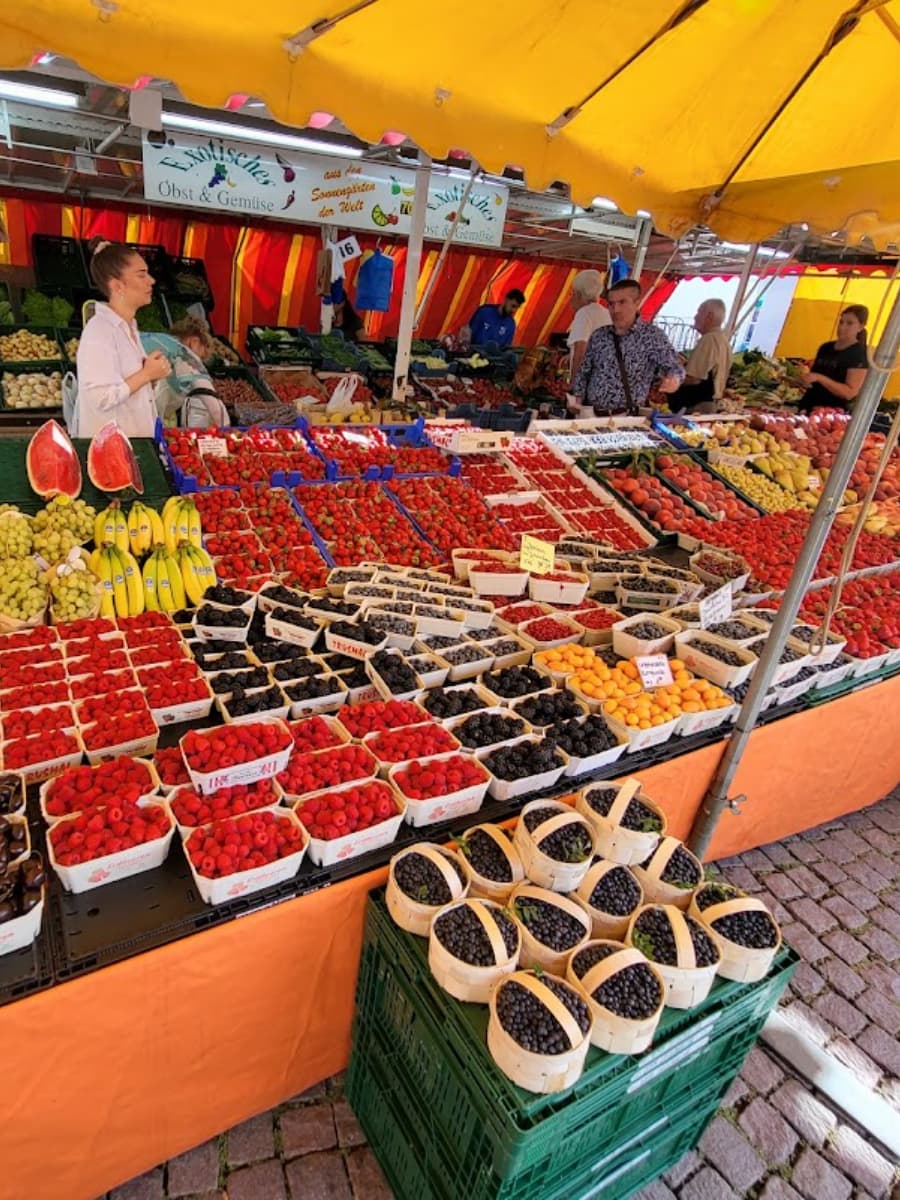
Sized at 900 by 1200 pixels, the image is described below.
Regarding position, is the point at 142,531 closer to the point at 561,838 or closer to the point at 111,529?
the point at 111,529

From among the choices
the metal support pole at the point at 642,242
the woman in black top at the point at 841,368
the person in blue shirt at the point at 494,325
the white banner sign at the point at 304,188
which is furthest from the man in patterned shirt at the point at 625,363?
→ the person in blue shirt at the point at 494,325

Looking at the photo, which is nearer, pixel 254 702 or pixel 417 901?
pixel 417 901

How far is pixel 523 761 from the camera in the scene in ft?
7.91

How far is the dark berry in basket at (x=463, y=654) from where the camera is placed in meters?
2.88

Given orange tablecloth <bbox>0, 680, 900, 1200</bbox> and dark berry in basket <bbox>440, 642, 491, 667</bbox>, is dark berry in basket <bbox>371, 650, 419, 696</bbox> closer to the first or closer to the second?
dark berry in basket <bbox>440, 642, 491, 667</bbox>

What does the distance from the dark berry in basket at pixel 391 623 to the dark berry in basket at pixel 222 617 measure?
500 mm

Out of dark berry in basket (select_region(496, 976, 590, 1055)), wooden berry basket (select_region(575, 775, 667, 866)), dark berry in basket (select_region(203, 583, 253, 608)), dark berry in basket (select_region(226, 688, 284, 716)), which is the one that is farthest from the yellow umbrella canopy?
dark berry in basket (select_region(496, 976, 590, 1055))

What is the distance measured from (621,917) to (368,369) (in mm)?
6949

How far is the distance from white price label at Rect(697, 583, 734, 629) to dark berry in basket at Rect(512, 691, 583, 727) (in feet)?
2.89

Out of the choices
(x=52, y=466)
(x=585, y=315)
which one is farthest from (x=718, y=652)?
(x=585, y=315)

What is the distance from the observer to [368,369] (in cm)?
787

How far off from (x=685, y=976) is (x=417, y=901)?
704mm

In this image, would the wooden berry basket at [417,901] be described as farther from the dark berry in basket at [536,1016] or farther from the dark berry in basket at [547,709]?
the dark berry in basket at [547,709]

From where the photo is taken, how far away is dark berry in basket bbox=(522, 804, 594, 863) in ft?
6.59
